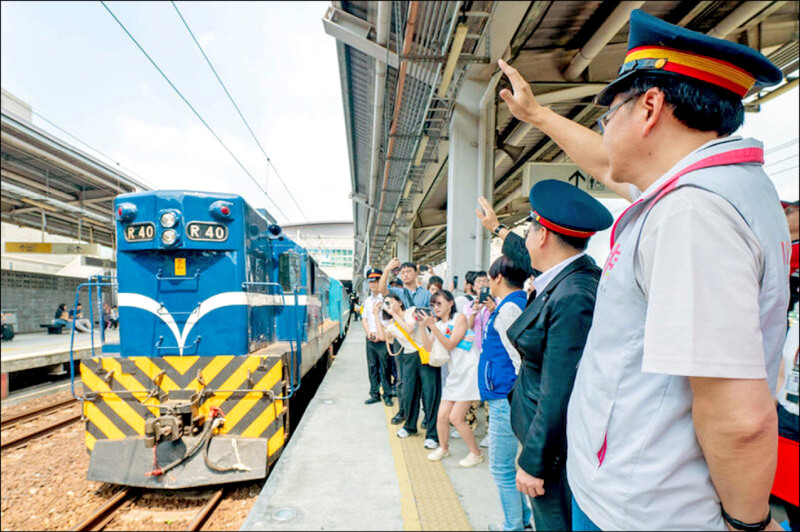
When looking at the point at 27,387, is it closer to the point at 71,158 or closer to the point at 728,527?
the point at 71,158

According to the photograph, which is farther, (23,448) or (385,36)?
(23,448)

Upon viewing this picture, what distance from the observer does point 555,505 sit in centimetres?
164

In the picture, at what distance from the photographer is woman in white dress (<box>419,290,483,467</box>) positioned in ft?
12.2

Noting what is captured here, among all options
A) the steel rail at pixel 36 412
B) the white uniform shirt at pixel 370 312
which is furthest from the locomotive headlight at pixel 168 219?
the steel rail at pixel 36 412

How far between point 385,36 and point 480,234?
3.29 meters

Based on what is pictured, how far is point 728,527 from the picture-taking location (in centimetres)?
92

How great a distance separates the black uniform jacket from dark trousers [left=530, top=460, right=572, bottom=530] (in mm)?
88

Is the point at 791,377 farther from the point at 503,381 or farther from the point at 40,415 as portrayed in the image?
the point at 40,415

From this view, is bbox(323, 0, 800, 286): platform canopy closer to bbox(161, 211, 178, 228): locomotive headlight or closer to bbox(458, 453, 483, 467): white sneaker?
bbox(161, 211, 178, 228): locomotive headlight

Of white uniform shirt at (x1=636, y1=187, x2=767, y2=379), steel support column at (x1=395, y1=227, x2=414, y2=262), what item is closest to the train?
white uniform shirt at (x1=636, y1=187, x2=767, y2=379)

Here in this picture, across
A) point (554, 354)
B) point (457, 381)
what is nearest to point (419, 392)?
point (457, 381)

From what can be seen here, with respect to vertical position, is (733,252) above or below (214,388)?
above

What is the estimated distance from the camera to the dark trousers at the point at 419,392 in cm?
439

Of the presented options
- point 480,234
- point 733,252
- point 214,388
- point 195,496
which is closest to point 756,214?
point 733,252
